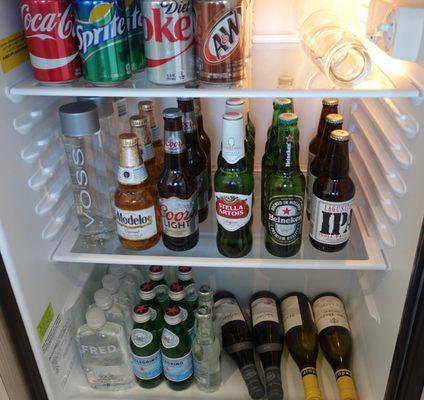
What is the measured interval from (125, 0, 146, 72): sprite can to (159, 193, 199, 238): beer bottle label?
295 mm

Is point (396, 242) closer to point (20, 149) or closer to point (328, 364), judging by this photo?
point (328, 364)

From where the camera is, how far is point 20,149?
99 centimetres

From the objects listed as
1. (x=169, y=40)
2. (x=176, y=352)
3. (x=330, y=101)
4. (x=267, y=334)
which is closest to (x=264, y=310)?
(x=267, y=334)

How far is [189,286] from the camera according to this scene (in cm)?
139

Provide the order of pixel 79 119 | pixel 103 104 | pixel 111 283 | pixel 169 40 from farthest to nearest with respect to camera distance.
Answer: pixel 111 283 < pixel 103 104 < pixel 79 119 < pixel 169 40

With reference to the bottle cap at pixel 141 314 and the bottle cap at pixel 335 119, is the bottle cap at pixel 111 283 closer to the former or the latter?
the bottle cap at pixel 141 314

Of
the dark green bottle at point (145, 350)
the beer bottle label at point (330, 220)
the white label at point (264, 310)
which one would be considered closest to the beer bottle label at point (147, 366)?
the dark green bottle at point (145, 350)

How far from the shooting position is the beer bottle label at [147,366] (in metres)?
1.30

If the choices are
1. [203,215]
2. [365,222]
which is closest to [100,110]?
[203,215]

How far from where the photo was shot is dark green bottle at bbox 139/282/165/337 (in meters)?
1.26

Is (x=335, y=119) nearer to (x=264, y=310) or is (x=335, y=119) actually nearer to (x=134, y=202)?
(x=134, y=202)

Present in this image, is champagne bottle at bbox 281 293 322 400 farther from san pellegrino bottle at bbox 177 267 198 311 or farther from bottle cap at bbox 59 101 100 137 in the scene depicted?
bottle cap at bbox 59 101 100 137

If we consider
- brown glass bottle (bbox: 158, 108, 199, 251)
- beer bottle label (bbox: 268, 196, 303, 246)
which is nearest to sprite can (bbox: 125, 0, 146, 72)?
brown glass bottle (bbox: 158, 108, 199, 251)

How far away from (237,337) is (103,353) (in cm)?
39
